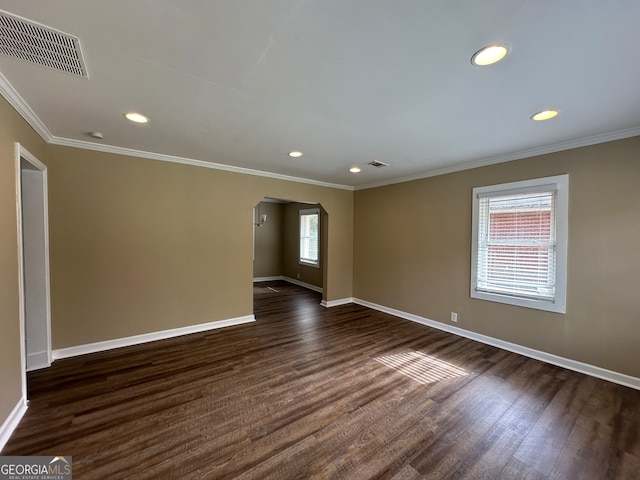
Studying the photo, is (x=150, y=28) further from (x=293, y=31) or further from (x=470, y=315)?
(x=470, y=315)

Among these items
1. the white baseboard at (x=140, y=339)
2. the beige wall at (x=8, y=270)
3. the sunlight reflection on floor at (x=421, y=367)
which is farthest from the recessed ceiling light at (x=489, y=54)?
the white baseboard at (x=140, y=339)

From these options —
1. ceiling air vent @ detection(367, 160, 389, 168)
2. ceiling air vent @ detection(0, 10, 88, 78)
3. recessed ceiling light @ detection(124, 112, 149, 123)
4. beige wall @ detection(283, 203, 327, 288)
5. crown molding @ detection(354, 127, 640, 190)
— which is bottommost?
beige wall @ detection(283, 203, 327, 288)

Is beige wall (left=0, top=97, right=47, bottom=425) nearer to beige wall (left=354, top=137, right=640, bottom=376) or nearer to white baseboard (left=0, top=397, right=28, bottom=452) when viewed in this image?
white baseboard (left=0, top=397, right=28, bottom=452)

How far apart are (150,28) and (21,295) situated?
236 centimetres

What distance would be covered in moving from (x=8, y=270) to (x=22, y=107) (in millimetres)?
1342

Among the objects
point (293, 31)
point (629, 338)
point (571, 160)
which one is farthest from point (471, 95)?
point (629, 338)

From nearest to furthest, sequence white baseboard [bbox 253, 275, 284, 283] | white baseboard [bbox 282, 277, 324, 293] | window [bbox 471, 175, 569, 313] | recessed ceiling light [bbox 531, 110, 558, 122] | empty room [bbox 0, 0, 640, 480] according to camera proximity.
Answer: empty room [bbox 0, 0, 640, 480] < recessed ceiling light [bbox 531, 110, 558, 122] < window [bbox 471, 175, 569, 313] < white baseboard [bbox 282, 277, 324, 293] < white baseboard [bbox 253, 275, 284, 283]

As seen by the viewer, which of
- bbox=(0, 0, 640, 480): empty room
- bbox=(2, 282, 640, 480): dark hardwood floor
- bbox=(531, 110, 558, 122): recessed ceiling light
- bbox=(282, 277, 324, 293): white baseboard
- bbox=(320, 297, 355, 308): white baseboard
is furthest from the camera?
bbox=(282, 277, 324, 293): white baseboard

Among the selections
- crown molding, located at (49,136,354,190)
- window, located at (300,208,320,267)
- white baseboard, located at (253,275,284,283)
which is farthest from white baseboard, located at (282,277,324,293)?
crown molding, located at (49,136,354,190)

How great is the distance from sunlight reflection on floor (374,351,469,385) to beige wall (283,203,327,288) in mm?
3941

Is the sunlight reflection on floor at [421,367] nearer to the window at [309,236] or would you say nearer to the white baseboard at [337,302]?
the white baseboard at [337,302]

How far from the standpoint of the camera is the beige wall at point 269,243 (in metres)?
Answer: 7.92

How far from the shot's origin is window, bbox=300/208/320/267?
7161mm

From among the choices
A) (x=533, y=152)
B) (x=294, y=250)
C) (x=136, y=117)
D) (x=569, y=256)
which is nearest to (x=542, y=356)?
(x=569, y=256)
